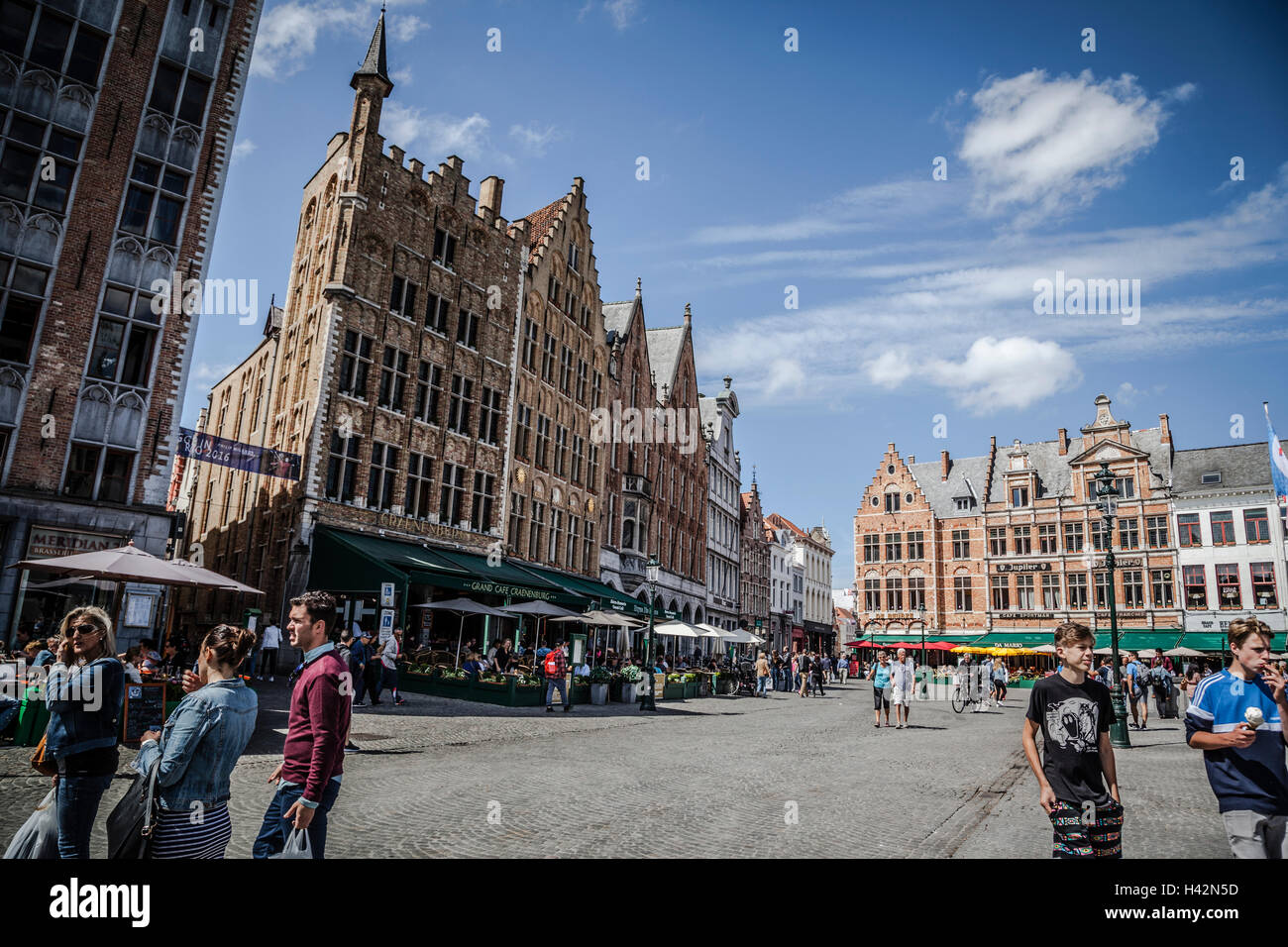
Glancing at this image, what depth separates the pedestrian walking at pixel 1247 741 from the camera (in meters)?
4.12

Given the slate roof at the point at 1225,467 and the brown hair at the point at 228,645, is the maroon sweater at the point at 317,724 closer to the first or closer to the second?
the brown hair at the point at 228,645

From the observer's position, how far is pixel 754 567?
2402 inches

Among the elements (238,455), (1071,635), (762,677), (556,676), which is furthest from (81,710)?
(762,677)

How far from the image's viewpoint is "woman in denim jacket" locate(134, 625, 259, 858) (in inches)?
135

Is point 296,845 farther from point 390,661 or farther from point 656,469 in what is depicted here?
point 656,469

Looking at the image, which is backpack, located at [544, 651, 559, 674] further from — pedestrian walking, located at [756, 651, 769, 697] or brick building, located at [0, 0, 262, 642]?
pedestrian walking, located at [756, 651, 769, 697]

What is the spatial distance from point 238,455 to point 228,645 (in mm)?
18963

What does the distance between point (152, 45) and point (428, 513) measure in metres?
14.8

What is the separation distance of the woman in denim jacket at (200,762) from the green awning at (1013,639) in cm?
5064

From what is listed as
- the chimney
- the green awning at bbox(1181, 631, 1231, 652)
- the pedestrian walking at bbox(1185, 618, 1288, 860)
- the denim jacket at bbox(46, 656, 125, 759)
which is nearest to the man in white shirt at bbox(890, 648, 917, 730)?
the pedestrian walking at bbox(1185, 618, 1288, 860)

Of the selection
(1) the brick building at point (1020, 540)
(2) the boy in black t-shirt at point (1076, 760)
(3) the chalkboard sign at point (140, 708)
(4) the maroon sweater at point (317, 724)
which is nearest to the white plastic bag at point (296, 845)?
(4) the maroon sweater at point (317, 724)

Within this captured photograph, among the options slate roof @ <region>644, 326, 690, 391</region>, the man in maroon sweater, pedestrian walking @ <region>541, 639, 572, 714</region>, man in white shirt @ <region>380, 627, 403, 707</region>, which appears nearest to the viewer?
the man in maroon sweater

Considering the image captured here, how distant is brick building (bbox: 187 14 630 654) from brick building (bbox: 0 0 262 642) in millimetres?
4199
